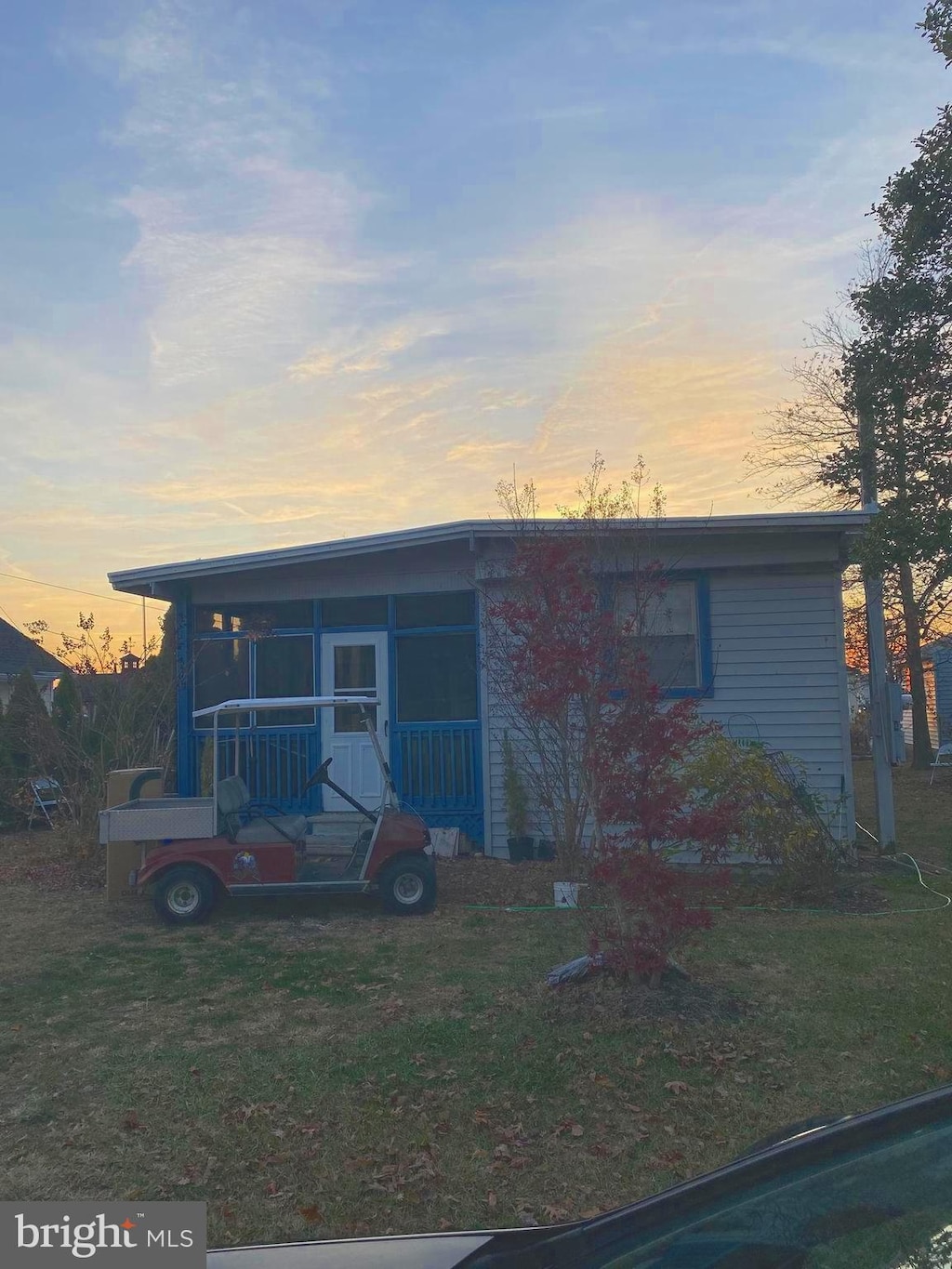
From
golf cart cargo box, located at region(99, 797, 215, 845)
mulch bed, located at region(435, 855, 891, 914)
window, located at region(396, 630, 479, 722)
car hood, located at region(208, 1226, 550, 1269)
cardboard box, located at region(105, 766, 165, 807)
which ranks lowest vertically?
mulch bed, located at region(435, 855, 891, 914)

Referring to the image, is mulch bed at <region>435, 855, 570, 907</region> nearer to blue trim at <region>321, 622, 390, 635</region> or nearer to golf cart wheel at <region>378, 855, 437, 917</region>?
golf cart wheel at <region>378, 855, 437, 917</region>

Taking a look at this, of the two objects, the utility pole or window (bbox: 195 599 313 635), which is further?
window (bbox: 195 599 313 635)

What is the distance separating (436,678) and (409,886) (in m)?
3.84

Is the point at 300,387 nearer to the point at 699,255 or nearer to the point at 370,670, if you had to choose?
the point at 370,670

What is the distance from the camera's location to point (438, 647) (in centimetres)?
1197

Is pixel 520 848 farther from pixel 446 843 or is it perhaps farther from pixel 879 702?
pixel 879 702

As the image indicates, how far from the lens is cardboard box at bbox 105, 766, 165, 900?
29.7ft

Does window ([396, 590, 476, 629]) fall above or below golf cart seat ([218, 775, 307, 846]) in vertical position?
above

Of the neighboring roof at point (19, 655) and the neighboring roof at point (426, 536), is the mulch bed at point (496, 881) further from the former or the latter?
the neighboring roof at point (19, 655)

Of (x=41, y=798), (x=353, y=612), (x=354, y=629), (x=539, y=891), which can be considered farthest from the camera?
(x=41, y=798)

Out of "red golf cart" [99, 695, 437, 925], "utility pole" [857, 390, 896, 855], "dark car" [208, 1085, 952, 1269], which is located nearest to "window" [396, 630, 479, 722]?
"red golf cart" [99, 695, 437, 925]

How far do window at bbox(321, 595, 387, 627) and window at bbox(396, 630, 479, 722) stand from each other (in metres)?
0.51

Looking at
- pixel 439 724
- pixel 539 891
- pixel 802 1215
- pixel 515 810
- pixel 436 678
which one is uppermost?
pixel 436 678

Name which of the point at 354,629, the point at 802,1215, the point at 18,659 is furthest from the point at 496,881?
the point at 18,659
